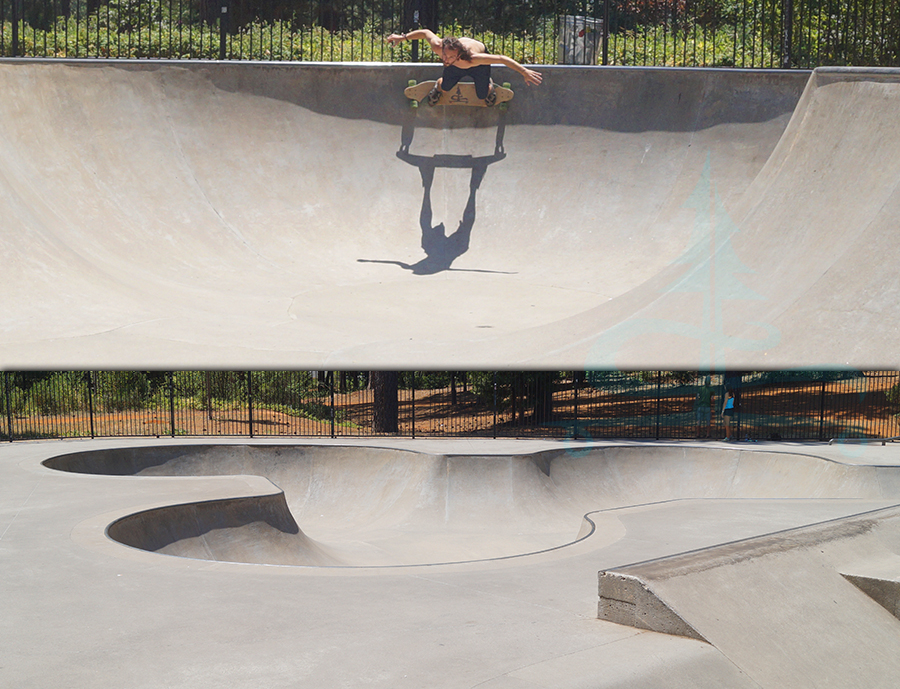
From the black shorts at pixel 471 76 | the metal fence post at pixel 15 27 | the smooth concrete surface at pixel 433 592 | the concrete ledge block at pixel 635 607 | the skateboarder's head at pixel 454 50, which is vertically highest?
the metal fence post at pixel 15 27

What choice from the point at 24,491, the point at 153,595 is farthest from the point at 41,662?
the point at 24,491

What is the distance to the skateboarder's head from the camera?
15617mm

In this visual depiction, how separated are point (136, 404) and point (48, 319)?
8.69m

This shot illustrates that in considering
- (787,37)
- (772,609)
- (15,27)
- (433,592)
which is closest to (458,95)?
(787,37)

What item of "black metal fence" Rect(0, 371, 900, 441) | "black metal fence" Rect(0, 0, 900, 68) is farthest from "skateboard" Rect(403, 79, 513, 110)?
"black metal fence" Rect(0, 371, 900, 441)

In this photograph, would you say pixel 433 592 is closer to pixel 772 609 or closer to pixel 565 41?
pixel 772 609

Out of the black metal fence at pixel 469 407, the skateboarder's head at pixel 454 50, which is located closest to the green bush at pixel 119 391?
the black metal fence at pixel 469 407

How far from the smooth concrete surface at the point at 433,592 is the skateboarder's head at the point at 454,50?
9117mm

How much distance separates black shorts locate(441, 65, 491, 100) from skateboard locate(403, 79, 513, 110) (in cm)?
A: 13

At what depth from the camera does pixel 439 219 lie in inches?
657

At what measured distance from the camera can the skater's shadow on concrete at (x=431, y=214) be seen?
15.8 metres

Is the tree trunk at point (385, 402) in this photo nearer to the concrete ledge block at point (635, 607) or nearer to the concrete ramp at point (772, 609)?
the concrete ramp at point (772, 609)

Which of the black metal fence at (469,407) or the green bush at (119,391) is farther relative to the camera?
the green bush at (119,391)

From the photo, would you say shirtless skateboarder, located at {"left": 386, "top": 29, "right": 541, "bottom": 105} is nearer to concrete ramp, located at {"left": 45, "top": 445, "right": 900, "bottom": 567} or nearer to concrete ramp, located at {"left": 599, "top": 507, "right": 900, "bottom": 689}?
concrete ramp, located at {"left": 45, "top": 445, "right": 900, "bottom": 567}
